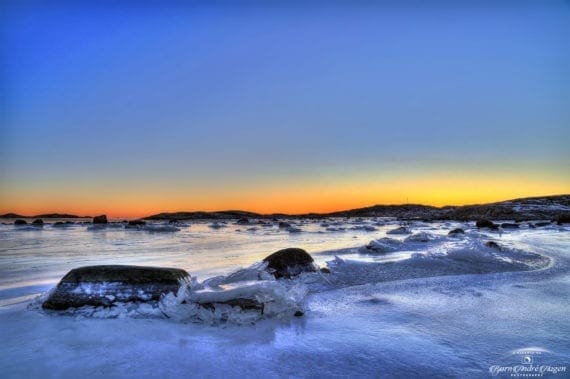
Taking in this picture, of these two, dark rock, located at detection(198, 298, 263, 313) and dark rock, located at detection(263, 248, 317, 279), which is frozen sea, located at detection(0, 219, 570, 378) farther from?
dark rock, located at detection(263, 248, 317, 279)

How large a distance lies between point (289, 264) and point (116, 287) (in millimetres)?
3103

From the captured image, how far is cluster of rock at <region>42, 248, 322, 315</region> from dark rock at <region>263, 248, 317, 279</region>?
2.15 m

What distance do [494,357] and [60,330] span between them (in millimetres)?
3801

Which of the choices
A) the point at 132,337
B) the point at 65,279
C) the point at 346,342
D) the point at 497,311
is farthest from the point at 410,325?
the point at 65,279

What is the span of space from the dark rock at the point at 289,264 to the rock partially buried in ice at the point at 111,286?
2.28 meters

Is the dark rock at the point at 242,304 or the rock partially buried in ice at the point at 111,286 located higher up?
the rock partially buried in ice at the point at 111,286

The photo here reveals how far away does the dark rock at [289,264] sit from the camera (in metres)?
6.57

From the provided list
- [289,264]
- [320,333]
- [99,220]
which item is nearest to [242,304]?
[320,333]

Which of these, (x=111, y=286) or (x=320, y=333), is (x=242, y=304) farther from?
(x=111, y=286)

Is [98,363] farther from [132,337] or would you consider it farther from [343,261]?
[343,261]

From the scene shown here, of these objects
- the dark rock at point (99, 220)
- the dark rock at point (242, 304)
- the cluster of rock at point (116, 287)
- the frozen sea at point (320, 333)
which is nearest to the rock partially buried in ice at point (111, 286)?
the cluster of rock at point (116, 287)

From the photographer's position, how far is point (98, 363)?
274cm

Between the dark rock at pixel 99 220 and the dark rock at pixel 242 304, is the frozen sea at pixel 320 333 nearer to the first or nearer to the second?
the dark rock at pixel 242 304

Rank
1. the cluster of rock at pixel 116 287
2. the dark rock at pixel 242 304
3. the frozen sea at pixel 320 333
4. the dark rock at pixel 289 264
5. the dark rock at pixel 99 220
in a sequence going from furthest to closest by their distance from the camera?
the dark rock at pixel 99 220, the dark rock at pixel 289 264, the cluster of rock at pixel 116 287, the dark rock at pixel 242 304, the frozen sea at pixel 320 333
